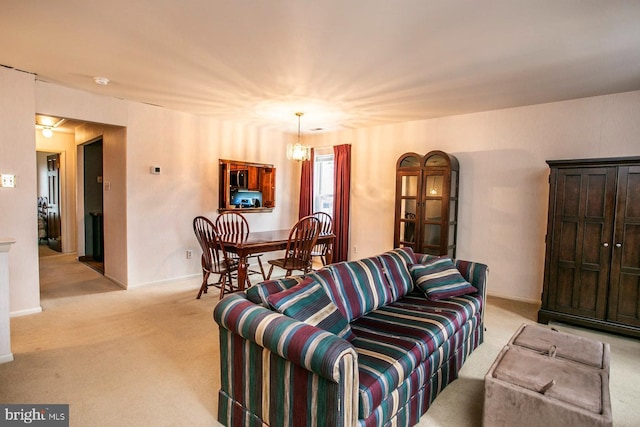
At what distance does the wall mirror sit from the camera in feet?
17.2

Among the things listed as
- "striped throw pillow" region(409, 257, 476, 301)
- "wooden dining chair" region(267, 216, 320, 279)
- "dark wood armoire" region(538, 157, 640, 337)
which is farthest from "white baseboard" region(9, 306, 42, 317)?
"dark wood armoire" region(538, 157, 640, 337)

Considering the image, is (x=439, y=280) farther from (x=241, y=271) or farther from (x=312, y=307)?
(x=241, y=271)

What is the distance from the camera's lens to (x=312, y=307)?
1.85 meters

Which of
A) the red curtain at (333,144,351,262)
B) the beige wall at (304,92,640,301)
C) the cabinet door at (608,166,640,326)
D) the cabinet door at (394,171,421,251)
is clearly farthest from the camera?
the red curtain at (333,144,351,262)

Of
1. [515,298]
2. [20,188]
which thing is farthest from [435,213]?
[20,188]

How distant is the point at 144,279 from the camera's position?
452 centimetres

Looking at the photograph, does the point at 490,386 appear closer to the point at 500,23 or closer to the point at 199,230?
the point at 500,23

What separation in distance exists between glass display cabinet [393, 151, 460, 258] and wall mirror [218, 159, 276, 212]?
2268 mm

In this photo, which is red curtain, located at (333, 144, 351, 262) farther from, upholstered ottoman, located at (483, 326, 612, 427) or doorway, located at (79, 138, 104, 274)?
doorway, located at (79, 138, 104, 274)

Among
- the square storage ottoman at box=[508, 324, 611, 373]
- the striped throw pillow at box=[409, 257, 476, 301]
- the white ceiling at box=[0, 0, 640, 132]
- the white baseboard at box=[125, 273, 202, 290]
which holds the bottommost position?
the white baseboard at box=[125, 273, 202, 290]

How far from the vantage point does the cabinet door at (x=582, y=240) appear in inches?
125

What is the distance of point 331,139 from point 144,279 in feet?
12.1

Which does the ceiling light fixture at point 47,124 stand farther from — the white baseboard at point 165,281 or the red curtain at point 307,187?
the red curtain at point 307,187

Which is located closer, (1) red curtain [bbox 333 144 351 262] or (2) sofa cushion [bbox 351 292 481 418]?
(2) sofa cushion [bbox 351 292 481 418]
